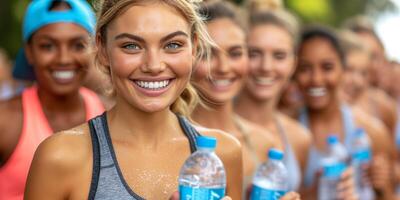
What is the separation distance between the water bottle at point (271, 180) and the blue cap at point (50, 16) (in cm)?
138

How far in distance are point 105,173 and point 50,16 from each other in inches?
71.0

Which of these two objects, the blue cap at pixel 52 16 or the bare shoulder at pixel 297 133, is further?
the bare shoulder at pixel 297 133

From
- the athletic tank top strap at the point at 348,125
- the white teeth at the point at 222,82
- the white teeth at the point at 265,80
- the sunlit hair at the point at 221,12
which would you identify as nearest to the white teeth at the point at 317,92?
the athletic tank top strap at the point at 348,125

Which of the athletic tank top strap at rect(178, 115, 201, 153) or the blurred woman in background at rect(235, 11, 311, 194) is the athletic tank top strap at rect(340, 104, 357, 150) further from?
the athletic tank top strap at rect(178, 115, 201, 153)

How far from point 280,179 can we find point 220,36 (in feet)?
3.83

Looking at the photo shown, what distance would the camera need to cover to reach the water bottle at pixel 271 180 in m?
3.71

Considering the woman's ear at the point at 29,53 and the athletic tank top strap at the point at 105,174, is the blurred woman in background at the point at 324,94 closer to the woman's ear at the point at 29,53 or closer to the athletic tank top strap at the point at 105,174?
the woman's ear at the point at 29,53

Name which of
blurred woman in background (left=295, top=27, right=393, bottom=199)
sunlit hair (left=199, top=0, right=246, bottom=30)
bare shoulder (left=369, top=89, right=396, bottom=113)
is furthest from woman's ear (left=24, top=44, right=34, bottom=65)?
bare shoulder (left=369, top=89, right=396, bottom=113)

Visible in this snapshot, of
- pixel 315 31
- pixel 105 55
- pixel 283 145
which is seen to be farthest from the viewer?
pixel 315 31

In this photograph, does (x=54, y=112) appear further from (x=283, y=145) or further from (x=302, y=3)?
(x=302, y=3)

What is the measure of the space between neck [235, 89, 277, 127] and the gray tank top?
269 centimetres

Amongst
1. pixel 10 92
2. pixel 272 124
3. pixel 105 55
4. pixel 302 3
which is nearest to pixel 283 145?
pixel 272 124

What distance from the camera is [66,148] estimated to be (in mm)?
3053

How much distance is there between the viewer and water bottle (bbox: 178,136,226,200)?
300 cm
